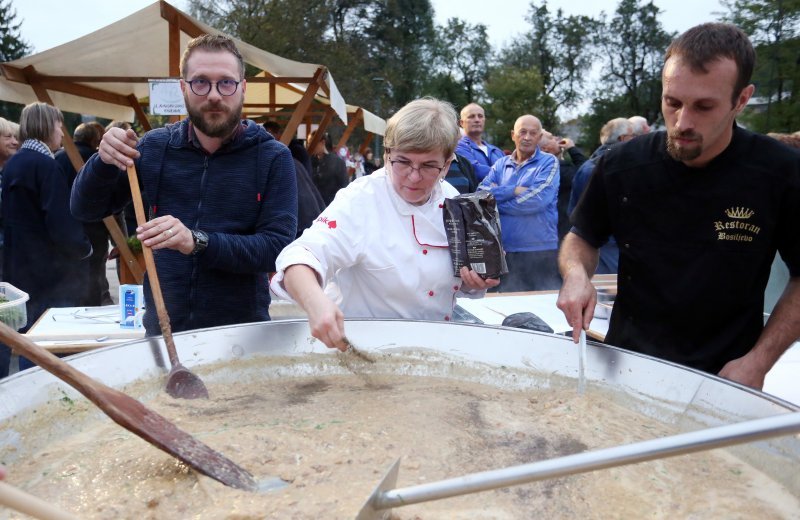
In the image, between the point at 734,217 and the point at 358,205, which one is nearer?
the point at 734,217

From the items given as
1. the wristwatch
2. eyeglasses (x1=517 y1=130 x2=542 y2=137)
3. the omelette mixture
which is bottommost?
the omelette mixture

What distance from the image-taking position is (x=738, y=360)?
1.56 metres

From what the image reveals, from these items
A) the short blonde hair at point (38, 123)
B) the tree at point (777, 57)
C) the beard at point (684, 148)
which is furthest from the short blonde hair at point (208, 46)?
the tree at point (777, 57)

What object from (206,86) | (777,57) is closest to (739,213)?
(206,86)

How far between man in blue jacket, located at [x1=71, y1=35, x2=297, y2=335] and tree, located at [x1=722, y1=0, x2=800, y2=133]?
59.6ft

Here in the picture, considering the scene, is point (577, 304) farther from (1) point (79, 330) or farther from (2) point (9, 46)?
(2) point (9, 46)

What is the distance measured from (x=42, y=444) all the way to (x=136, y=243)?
367cm

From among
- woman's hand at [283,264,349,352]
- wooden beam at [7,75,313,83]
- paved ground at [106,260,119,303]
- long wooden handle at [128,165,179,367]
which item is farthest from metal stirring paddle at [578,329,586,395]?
paved ground at [106,260,119,303]

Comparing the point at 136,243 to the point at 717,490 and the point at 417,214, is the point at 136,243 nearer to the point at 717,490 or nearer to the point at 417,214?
the point at 417,214

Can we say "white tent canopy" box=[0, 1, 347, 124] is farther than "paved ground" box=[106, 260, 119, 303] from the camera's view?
No

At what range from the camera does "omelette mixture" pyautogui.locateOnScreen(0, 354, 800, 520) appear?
1.09 meters

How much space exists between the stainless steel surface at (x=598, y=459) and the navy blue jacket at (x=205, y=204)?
1204mm

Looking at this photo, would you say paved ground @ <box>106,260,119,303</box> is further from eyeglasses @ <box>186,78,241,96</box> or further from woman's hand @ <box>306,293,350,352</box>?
woman's hand @ <box>306,293,350,352</box>

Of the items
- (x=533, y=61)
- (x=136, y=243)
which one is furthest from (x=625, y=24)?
(x=136, y=243)
